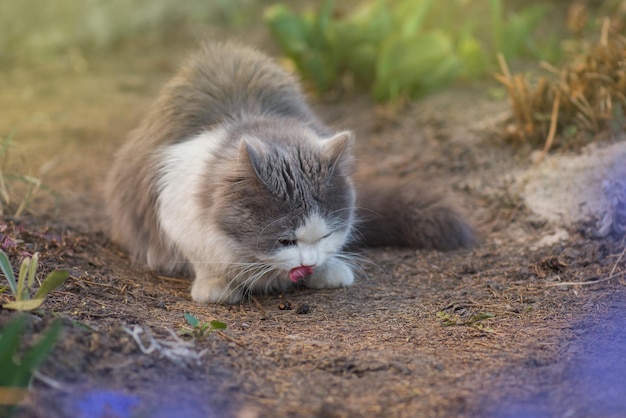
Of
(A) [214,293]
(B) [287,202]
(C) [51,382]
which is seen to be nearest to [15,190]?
(A) [214,293]

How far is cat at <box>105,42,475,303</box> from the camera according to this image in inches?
132

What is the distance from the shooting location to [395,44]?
5.76 m

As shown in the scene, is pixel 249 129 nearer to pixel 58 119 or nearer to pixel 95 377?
pixel 95 377

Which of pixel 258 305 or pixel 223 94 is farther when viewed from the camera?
pixel 223 94

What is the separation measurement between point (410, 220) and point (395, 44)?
2085mm

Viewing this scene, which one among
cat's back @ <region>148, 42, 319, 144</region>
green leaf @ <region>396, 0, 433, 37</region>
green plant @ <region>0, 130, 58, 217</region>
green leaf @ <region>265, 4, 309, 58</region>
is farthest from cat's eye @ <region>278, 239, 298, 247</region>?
green leaf @ <region>265, 4, 309, 58</region>

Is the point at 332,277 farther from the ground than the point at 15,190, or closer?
closer

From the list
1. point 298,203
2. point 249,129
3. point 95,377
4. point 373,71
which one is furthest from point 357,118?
point 95,377

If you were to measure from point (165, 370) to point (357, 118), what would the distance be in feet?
13.4

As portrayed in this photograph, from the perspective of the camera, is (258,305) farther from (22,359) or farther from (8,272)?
(22,359)

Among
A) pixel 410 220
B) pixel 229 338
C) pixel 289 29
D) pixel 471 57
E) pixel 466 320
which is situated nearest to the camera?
pixel 229 338

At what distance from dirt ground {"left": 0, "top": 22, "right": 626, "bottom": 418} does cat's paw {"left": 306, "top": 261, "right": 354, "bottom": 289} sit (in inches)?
3.1

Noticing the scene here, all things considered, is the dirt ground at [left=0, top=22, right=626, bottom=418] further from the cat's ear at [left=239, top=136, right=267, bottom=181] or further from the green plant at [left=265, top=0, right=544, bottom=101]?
the cat's ear at [left=239, top=136, right=267, bottom=181]

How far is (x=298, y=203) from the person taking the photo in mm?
3336
